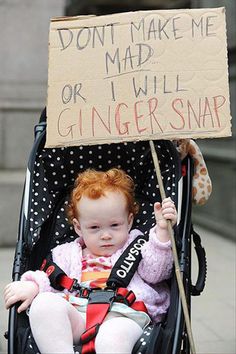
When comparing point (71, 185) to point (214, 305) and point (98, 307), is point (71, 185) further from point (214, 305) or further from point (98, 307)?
point (214, 305)

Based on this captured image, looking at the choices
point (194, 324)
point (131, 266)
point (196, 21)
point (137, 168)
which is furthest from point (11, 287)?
point (194, 324)

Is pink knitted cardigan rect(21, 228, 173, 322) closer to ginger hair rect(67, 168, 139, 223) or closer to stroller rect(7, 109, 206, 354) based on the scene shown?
stroller rect(7, 109, 206, 354)

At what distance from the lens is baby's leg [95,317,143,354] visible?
3172 millimetres

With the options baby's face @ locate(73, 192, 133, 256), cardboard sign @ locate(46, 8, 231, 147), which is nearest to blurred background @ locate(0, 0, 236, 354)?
baby's face @ locate(73, 192, 133, 256)

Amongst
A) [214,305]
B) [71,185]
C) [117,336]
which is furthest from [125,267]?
[214,305]

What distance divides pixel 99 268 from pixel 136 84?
80cm

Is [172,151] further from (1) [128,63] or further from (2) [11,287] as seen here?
(2) [11,287]

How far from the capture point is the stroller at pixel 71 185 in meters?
3.69

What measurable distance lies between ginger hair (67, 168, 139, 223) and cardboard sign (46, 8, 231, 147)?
240mm

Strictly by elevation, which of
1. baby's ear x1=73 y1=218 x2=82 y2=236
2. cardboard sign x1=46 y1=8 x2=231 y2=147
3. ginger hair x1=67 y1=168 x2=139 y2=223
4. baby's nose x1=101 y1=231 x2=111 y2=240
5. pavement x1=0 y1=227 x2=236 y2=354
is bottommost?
pavement x1=0 y1=227 x2=236 y2=354

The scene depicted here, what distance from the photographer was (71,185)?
13.2 feet

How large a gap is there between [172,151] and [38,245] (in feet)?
2.41

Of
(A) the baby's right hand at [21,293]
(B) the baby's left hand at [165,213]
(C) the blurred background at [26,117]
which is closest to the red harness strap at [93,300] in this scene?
(A) the baby's right hand at [21,293]

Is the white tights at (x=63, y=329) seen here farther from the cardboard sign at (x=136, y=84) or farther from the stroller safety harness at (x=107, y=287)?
the cardboard sign at (x=136, y=84)
